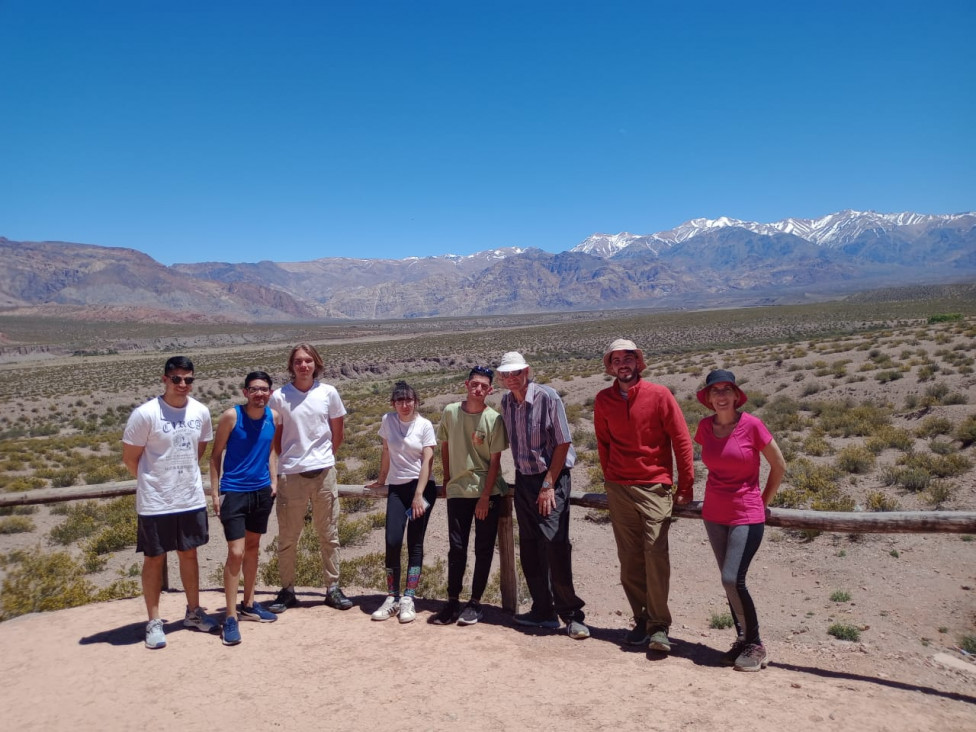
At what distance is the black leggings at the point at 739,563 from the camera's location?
13.0 feet

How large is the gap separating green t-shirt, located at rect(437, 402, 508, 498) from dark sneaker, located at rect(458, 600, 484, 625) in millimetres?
877

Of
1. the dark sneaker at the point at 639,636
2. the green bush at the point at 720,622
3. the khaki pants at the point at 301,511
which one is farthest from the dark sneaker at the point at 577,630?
the khaki pants at the point at 301,511

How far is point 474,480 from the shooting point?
15.4ft

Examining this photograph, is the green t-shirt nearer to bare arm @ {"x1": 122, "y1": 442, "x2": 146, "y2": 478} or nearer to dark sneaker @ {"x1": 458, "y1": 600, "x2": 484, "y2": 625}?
dark sneaker @ {"x1": 458, "y1": 600, "x2": 484, "y2": 625}

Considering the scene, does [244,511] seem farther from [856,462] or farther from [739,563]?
[856,462]

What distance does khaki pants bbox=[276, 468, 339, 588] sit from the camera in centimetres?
489

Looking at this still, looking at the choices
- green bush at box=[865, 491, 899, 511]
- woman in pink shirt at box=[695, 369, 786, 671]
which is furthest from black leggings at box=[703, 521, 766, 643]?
green bush at box=[865, 491, 899, 511]

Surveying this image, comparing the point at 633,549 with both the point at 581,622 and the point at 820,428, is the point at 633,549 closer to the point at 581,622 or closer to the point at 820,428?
the point at 581,622

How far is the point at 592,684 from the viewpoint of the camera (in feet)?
12.8

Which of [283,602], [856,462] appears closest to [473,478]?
[283,602]

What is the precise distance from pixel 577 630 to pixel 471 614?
80 centimetres

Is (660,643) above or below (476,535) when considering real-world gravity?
below

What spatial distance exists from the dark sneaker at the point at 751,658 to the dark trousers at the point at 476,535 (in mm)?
1777

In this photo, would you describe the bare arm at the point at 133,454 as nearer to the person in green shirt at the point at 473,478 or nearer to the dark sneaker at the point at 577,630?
the person in green shirt at the point at 473,478
